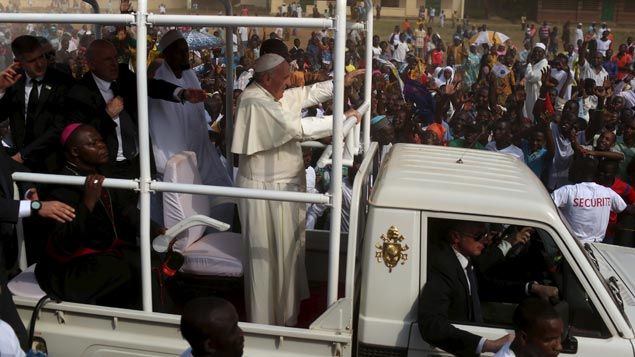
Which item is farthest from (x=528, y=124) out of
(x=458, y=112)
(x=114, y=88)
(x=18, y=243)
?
(x=18, y=243)

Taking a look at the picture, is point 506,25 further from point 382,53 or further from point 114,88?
point 114,88

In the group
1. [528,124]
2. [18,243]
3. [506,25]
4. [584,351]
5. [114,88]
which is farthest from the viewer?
[506,25]

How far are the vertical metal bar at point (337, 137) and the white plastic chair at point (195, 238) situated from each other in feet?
2.60

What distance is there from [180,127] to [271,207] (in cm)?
146

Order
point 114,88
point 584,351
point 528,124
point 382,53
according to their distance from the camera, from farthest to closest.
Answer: point 382,53
point 528,124
point 114,88
point 584,351

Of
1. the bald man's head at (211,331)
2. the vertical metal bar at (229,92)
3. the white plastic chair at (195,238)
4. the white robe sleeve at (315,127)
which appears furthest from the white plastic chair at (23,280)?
the vertical metal bar at (229,92)

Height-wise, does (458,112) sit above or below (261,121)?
below

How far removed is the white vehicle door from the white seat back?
1427 millimetres

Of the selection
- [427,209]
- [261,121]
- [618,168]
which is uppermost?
[261,121]

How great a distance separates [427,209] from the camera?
329cm

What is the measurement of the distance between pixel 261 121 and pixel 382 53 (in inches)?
497

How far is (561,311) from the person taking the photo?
10.1 ft

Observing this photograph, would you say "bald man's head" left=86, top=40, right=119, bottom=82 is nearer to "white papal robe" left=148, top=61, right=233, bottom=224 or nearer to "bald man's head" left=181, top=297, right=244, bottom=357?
"white papal robe" left=148, top=61, right=233, bottom=224

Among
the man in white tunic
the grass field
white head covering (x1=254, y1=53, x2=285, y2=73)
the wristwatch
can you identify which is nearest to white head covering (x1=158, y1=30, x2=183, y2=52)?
white head covering (x1=254, y1=53, x2=285, y2=73)
